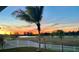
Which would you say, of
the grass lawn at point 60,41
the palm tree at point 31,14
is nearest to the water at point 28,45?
the grass lawn at point 60,41

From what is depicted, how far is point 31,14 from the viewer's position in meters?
2.00

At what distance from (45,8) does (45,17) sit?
11cm

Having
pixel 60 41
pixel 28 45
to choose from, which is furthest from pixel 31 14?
pixel 60 41

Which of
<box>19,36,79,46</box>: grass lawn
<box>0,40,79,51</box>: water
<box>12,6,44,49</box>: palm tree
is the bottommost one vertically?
<box>0,40,79,51</box>: water

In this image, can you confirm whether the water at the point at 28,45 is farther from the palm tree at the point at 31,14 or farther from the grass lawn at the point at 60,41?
the palm tree at the point at 31,14

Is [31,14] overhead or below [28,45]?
overhead

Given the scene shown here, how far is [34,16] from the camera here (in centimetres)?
199

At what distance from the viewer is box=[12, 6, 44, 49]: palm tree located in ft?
6.52

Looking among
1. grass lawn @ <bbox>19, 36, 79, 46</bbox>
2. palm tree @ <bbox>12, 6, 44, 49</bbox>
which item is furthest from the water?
palm tree @ <bbox>12, 6, 44, 49</bbox>

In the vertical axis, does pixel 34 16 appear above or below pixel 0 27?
above

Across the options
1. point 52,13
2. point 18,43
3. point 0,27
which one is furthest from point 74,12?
point 0,27

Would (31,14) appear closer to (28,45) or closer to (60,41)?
(28,45)

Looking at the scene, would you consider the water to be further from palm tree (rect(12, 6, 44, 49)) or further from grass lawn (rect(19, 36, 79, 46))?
palm tree (rect(12, 6, 44, 49))
